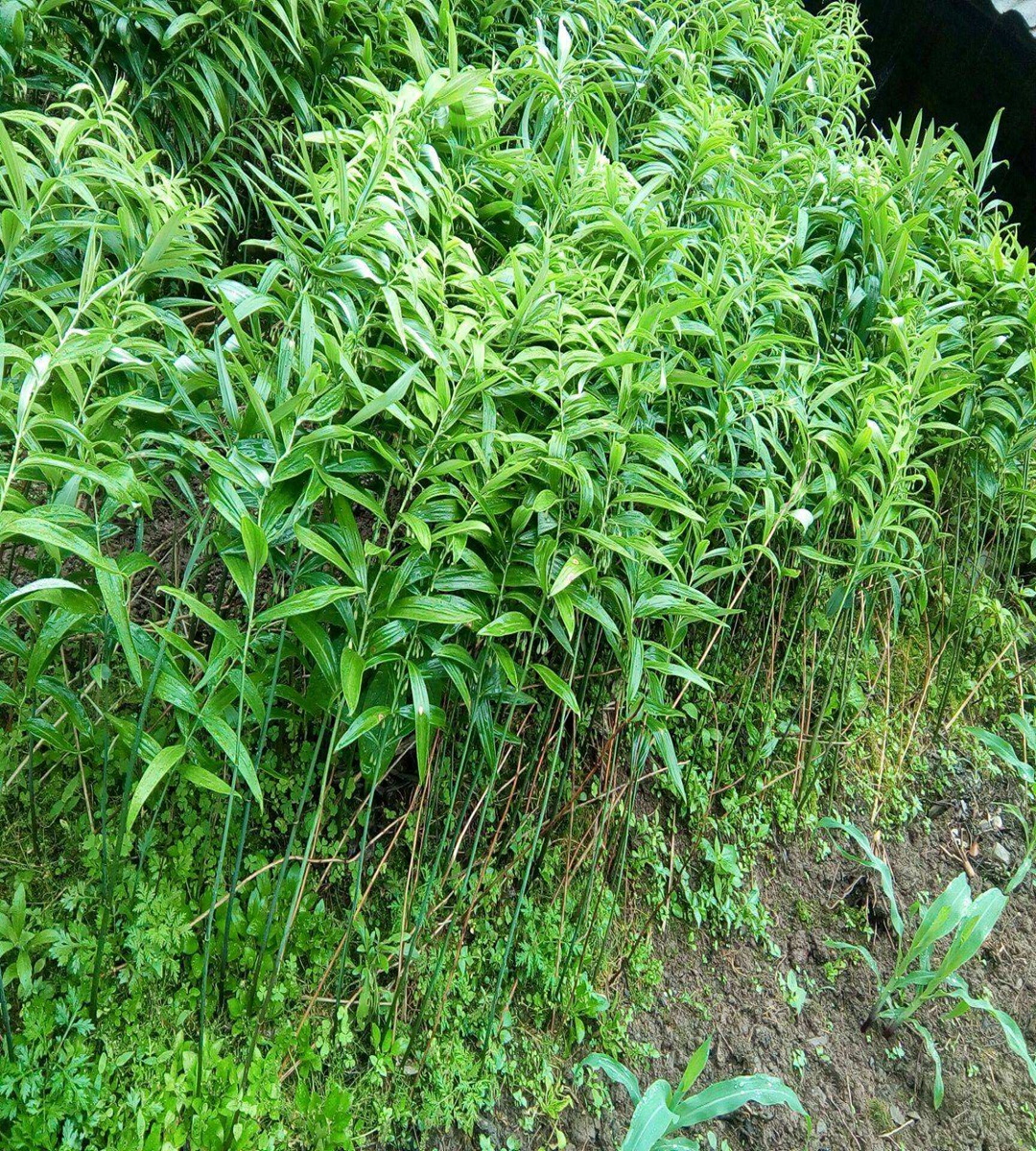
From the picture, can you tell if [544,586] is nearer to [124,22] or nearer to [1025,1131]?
[124,22]

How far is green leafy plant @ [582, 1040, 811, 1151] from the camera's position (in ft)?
4.99

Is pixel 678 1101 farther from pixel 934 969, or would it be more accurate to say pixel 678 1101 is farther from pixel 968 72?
pixel 968 72

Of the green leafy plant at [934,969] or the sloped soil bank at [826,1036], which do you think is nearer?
the sloped soil bank at [826,1036]

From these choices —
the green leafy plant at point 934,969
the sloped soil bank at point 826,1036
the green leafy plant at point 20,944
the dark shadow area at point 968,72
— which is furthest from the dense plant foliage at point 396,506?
the dark shadow area at point 968,72

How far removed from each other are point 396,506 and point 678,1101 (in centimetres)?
120

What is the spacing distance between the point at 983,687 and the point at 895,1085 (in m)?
1.26

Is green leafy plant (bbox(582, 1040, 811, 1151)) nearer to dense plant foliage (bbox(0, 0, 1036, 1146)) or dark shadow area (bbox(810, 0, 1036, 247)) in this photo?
dense plant foliage (bbox(0, 0, 1036, 1146))

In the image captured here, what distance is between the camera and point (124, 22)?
71.2 inches

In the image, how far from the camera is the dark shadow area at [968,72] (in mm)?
3967

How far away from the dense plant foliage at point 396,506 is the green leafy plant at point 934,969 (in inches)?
14.7

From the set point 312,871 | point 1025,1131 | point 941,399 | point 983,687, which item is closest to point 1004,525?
point 983,687

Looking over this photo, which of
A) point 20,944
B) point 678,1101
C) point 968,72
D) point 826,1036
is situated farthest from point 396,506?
point 968,72

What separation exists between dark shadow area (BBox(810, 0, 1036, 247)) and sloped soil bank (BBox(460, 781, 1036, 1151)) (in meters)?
3.18

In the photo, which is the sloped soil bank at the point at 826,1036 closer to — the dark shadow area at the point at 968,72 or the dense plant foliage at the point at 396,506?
the dense plant foliage at the point at 396,506
